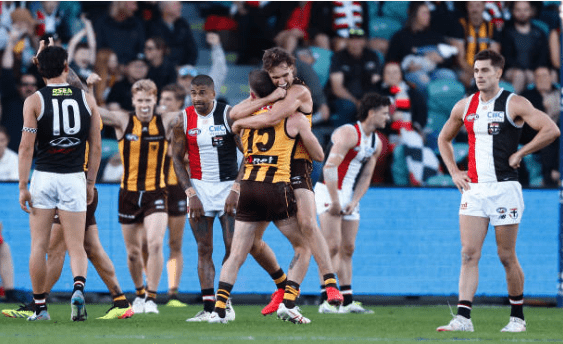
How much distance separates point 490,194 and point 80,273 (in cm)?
365

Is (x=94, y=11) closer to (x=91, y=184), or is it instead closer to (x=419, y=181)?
(x=419, y=181)

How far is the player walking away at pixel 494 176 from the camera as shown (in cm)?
791

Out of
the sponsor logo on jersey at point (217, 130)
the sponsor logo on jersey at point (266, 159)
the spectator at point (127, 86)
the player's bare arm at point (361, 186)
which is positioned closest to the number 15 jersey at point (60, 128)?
the sponsor logo on jersey at point (217, 130)

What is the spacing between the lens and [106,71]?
14.7 m

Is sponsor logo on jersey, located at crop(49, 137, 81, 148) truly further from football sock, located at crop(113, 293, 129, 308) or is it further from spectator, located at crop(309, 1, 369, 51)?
spectator, located at crop(309, 1, 369, 51)

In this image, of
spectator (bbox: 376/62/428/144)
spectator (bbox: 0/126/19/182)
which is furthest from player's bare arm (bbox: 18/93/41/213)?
spectator (bbox: 376/62/428/144)

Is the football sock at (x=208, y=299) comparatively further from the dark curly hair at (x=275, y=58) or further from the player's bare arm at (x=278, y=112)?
the dark curly hair at (x=275, y=58)

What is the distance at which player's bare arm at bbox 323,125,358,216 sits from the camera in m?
10.8

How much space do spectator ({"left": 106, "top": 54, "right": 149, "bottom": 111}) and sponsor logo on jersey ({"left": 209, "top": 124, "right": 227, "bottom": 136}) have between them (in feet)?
17.5

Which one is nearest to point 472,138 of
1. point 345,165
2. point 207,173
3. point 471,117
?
point 471,117

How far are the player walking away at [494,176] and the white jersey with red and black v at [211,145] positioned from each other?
245cm

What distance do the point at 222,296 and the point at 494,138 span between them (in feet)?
8.88

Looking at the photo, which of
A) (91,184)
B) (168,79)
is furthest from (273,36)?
(91,184)

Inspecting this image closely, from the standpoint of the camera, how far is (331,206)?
1090 centimetres
